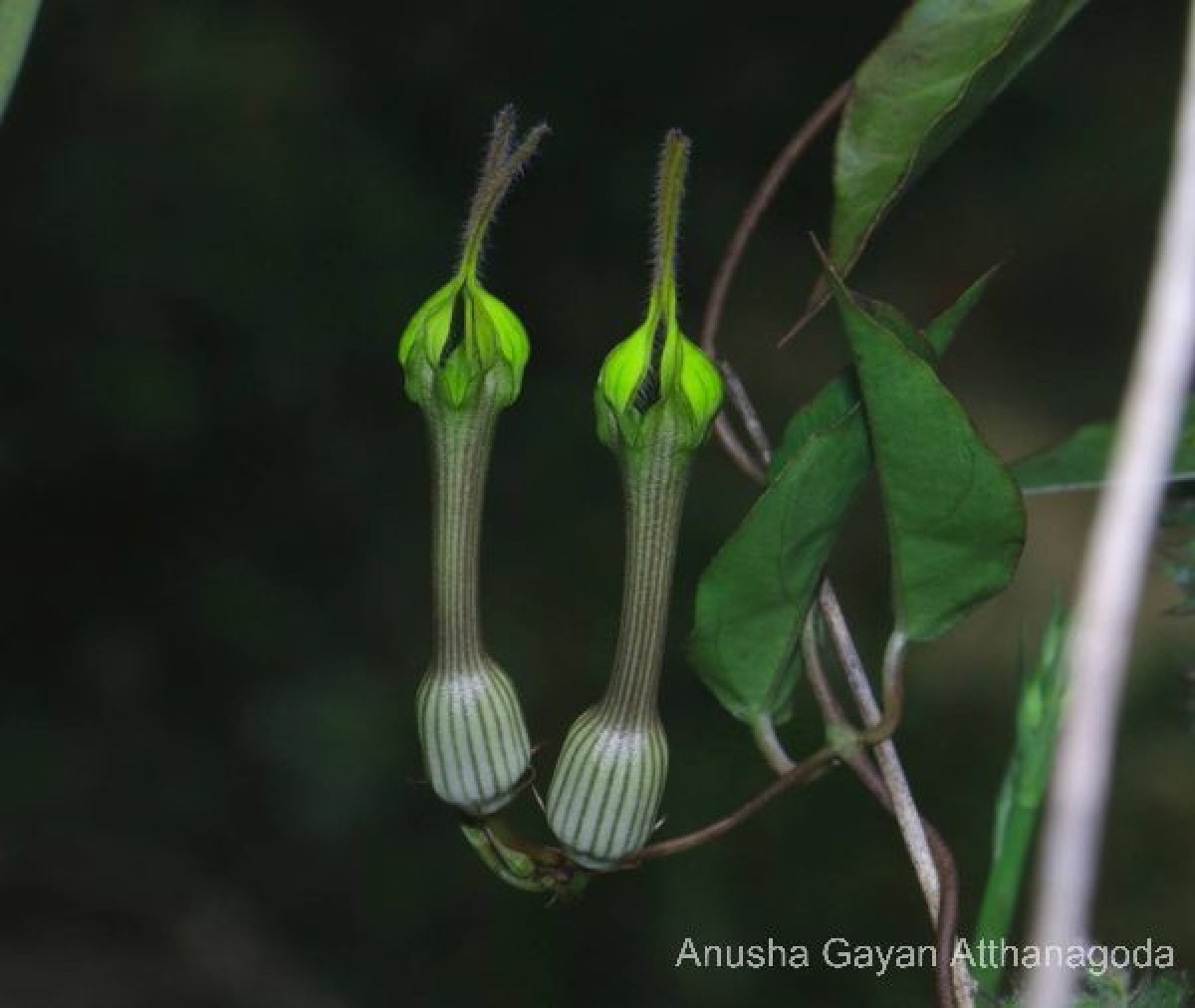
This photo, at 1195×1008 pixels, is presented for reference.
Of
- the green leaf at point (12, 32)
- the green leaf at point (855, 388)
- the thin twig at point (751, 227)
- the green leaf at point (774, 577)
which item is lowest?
the green leaf at point (774, 577)

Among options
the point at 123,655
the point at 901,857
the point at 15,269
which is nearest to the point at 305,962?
the point at 123,655

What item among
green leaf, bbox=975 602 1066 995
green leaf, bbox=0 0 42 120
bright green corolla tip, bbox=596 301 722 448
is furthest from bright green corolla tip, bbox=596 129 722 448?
green leaf, bbox=0 0 42 120

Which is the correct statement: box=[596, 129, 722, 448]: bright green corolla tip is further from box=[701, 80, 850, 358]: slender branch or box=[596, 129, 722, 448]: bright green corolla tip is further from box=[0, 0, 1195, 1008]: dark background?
box=[0, 0, 1195, 1008]: dark background

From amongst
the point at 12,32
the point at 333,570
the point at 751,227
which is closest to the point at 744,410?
the point at 751,227

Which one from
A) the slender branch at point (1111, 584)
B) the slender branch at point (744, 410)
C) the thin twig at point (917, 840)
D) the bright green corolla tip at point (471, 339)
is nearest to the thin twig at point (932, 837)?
the thin twig at point (917, 840)

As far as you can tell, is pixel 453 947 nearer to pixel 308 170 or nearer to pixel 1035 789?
pixel 308 170

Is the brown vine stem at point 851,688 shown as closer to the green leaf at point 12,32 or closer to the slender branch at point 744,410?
the slender branch at point 744,410
